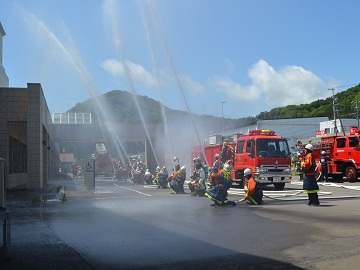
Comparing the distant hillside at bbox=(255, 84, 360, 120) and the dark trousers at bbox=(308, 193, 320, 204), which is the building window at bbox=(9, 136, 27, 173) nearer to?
the dark trousers at bbox=(308, 193, 320, 204)

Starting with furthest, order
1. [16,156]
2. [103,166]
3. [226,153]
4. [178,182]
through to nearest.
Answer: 1. [103,166]
2. [16,156]
3. [226,153]
4. [178,182]

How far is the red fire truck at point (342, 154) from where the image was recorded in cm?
2472

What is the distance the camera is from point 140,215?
10.9m

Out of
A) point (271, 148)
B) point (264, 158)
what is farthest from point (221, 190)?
point (271, 148)

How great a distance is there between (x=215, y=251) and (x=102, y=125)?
4076 centimetres

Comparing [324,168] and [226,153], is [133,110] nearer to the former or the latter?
[324,168]

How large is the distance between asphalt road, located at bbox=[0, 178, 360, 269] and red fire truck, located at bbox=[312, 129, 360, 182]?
1335 cm

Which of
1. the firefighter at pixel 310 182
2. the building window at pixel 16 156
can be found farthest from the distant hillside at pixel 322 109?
the firefighter at pixel 310 182

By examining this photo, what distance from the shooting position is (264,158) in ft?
61.8

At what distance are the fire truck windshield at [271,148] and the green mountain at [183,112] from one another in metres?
8.54

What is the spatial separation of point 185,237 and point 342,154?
67.0 ft

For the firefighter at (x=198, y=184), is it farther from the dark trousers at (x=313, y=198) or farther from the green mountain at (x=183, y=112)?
the green mountain at (x=183, y=112)

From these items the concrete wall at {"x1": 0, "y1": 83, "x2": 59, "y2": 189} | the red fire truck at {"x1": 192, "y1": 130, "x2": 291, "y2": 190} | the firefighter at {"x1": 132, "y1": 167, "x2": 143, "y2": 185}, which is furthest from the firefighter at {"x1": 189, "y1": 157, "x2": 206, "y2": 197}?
the firefighter at {"x1": 132, "y1": 167, "x2": 143, "y2": 185}

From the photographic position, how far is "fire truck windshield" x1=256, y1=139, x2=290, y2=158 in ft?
62.5
